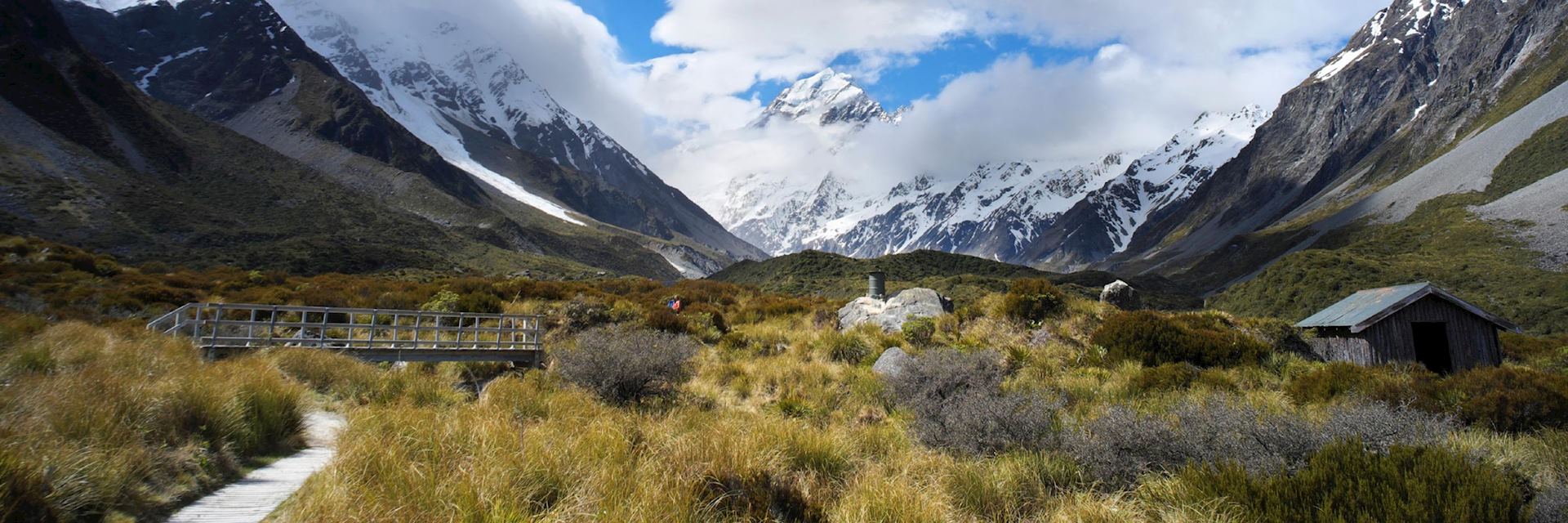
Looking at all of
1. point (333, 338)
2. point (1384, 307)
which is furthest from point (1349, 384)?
point (333, 338)

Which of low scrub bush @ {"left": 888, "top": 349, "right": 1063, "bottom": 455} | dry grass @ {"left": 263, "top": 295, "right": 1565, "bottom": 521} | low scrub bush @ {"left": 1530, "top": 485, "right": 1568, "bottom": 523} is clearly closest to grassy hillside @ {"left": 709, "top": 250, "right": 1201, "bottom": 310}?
low scrub bush @ {"left": 888, "top": 349, "right": 1063, "bottom": 455}

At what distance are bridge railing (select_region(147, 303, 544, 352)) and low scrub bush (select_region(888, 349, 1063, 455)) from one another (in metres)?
8.27

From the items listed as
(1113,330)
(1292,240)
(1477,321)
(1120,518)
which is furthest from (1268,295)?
(1120,518)

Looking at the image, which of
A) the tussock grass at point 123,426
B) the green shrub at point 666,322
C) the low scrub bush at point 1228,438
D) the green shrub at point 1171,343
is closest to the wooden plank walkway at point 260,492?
the tussock grass at point 123,426

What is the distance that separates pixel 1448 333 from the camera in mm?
16406

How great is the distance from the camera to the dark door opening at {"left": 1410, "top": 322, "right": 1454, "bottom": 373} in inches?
664

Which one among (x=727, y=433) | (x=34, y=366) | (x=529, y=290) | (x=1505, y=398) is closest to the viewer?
(x=727, y=433)

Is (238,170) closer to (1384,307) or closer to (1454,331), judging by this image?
(1384,307)

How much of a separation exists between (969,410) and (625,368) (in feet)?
16.7

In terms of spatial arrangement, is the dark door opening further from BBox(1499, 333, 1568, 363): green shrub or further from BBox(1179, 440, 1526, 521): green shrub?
BBox(1179, 440, 1526, 521): green shrub

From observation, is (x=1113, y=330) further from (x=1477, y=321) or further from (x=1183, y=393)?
(x=1477, y=321)

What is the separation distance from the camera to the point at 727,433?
20.2 feet

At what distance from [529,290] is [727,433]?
62.4 feet

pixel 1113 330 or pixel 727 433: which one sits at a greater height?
pixel 1113 330
